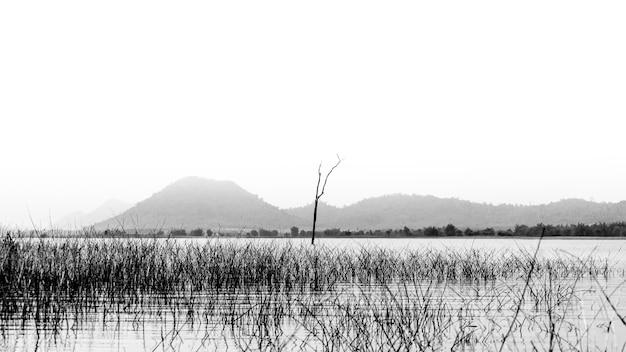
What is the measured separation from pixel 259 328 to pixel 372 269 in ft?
26.3

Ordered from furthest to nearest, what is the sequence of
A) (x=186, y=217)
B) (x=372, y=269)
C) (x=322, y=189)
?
(x=186, y=217), (x=322, y=189), (x=372, y=269)

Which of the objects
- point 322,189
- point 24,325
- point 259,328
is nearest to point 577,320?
point 259,328

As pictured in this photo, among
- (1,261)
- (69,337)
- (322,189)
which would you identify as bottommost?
(69,337)

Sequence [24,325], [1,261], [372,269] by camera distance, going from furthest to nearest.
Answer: [372,269], [1,261], [24,325]

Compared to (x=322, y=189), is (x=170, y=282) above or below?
below

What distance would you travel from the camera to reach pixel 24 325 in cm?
675

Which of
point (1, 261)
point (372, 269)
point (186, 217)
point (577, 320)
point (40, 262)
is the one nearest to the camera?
point (577, 320)

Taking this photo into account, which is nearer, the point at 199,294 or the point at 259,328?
the point at 259,328

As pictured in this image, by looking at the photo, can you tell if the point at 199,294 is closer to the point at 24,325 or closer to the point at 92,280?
the point at 92,280

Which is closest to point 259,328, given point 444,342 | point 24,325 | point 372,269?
point 444,342

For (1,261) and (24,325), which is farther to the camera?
(1,261)

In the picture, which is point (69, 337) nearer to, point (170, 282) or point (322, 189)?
point (170, 282)

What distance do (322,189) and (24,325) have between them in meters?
23.9

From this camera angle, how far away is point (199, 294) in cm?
972
